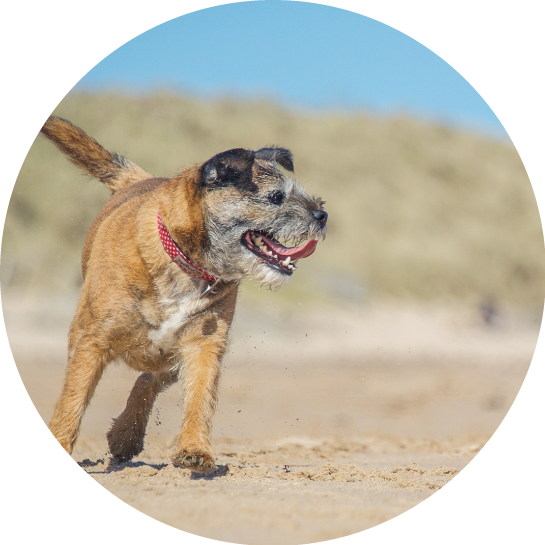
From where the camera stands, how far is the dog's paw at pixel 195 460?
4039 mm

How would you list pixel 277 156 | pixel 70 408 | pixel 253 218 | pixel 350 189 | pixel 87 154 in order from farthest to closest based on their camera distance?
pixel 350 189, pixel 87 154, pixel 277 156, pixel 253 218, pixel 70 408

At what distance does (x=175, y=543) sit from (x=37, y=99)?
23920 mm

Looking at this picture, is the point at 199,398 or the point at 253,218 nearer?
the point at 199,398

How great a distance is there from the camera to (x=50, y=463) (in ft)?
13.6

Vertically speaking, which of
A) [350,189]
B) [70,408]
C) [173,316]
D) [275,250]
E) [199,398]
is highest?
[350,189]

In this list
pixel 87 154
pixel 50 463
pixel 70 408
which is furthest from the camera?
pixel 87 154

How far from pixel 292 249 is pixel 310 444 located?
2364 millimetres

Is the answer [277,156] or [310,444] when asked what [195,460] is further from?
[310,444]

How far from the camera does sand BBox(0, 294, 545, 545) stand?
2725 millimetres

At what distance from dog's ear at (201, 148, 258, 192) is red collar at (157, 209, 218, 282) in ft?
1.31

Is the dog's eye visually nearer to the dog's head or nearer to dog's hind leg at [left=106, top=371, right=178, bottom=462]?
the dog's head

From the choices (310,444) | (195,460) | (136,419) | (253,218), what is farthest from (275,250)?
(310,444)

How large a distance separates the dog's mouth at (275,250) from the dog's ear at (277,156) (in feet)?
1.84

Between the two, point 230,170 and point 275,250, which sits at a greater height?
point 230,170
